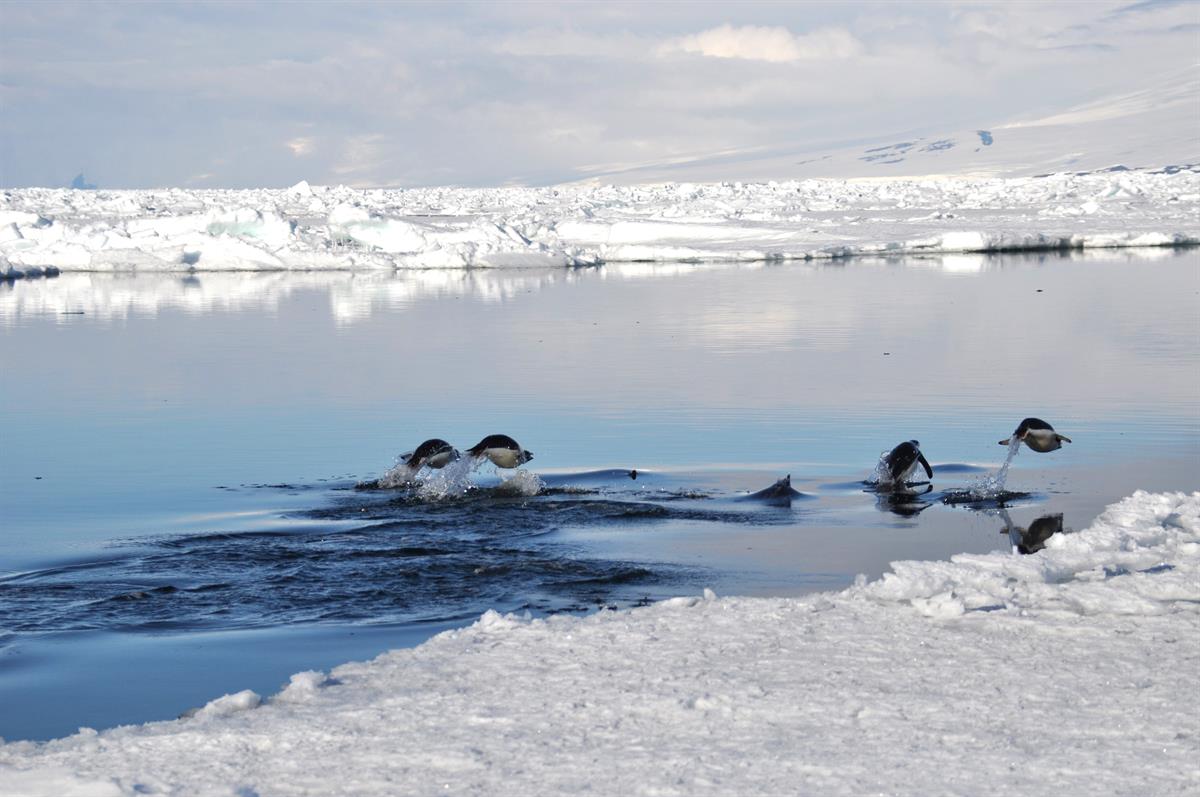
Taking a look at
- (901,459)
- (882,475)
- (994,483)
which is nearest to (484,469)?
(882,475)

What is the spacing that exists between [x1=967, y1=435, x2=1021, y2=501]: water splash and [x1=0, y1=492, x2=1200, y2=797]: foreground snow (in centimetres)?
269

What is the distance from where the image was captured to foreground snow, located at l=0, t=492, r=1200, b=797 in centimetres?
362

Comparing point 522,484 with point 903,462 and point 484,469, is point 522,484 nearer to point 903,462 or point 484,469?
point 484,469

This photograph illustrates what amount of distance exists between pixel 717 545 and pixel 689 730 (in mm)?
3077

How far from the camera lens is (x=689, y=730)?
398cm

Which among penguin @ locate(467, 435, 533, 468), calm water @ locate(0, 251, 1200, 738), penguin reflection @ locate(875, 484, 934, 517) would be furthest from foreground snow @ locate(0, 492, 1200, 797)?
penguin @ locate(467, 435, 533, 468)

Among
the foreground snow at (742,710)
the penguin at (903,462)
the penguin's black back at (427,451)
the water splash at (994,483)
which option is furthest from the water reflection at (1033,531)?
the penguin's black back at (427,451)

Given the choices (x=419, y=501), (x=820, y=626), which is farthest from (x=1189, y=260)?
(x=820, y=626)

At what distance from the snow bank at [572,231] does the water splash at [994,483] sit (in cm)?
2837

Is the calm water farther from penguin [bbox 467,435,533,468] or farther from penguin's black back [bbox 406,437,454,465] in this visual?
penguin's black back [bbox 406,437,454,465]

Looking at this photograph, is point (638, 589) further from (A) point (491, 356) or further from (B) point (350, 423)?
(A) point (491, 356)

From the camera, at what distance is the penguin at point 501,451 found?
8.45 m

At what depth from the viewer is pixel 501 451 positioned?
27.8 feet

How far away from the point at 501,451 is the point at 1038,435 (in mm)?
3115
